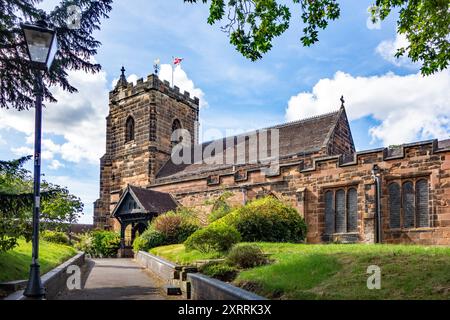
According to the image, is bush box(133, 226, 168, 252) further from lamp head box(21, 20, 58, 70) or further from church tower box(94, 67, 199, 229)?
lamp head box(21, 20, 58, 70)

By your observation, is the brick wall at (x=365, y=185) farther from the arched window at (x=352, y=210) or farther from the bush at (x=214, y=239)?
the bush at (x=214, y=239)

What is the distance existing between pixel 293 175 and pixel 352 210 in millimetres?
3776

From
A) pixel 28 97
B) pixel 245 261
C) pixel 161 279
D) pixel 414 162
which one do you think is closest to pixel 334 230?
pixel 414 162

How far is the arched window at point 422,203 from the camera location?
62.1ft

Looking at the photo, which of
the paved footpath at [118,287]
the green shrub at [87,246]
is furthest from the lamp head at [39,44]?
the green shrub at [87,246]

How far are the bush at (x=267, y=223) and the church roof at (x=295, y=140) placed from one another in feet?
24.9

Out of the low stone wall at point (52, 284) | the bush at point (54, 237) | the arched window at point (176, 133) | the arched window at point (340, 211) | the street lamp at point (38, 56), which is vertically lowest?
the bush at point (54, 237)

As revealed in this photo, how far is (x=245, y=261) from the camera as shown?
1034 centimetres

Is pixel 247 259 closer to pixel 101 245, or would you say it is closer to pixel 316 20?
pixel 316 20

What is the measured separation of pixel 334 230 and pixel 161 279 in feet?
36.1

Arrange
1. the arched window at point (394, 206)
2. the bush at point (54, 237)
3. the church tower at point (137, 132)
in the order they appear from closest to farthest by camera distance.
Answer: the arched window at point (394, 206), the bush at point (54, 237), the church tower at point (137, 132)

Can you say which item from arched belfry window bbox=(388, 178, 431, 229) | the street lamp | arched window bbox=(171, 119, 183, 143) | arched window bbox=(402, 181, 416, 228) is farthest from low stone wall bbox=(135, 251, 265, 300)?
arched window bbox=(171, 119, 183, 143)

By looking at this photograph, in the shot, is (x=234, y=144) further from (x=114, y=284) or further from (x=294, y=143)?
Result: (x=114, y=284)

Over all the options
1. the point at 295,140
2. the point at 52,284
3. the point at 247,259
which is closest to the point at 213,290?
the point at 247,259
